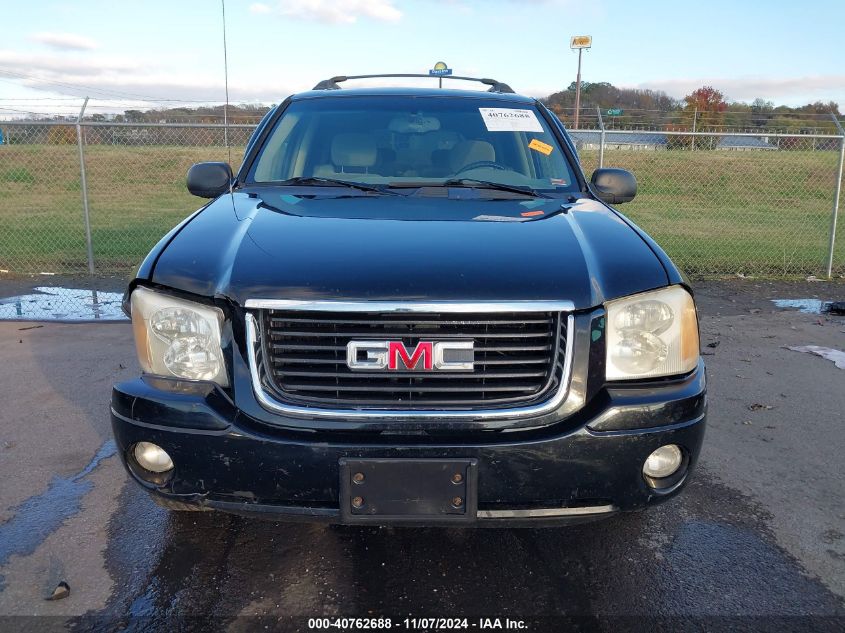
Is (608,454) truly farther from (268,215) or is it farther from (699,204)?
(699,204)

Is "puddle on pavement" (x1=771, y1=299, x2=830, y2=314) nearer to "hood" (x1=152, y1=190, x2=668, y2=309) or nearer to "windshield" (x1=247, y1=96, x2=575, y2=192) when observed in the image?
"windshield" (x1=247, y1=96, x2=575, y2=192)

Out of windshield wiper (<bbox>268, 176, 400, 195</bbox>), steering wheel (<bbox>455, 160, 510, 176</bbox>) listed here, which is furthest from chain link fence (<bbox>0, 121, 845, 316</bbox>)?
windshield wiper (<bbox>268, 176, 400, 195</bbox>)

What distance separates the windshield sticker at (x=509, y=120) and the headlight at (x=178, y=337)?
205cm

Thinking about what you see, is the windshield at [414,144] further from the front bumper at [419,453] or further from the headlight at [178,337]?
the front bumper at [419,453]

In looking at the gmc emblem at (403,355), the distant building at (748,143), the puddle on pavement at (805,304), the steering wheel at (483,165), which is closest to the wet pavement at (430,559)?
the gmc emblem at (403,355)

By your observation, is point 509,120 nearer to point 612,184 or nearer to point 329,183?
point 612,184

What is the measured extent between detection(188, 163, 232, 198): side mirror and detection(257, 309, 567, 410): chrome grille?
1.51 meters

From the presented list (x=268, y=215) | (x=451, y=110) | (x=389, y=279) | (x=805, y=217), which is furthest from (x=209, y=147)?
(x=805, y=217)

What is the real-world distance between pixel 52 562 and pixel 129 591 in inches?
16.6

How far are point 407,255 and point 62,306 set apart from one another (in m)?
5.96

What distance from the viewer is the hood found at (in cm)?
221

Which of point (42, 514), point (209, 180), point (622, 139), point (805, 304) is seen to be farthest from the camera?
point (622, 139)

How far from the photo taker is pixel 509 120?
12.5ft

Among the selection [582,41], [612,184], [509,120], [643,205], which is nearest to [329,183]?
[509,120]
